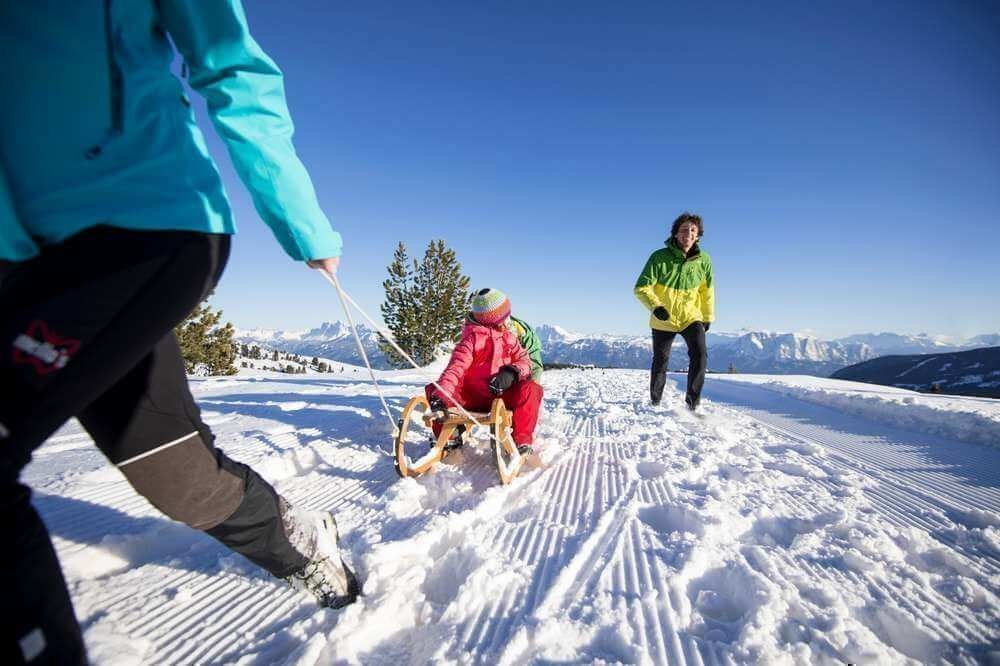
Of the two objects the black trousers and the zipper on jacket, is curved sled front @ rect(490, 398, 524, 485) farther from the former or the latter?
the black trousers

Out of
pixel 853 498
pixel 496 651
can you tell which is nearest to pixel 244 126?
pixel 496 651

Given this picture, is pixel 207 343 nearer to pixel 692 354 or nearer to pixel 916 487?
pixel 692 354

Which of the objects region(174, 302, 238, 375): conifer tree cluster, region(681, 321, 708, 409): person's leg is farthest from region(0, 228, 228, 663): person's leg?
region(174, 302, 238, 375): conifer tree cluster

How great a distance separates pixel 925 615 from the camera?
1.49 meters

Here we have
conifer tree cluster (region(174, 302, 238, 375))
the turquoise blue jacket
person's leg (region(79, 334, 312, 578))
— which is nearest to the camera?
the turquoise blue jacket

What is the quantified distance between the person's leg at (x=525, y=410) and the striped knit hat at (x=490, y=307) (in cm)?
66

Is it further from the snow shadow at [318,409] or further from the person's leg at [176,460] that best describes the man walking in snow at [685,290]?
the person's leg at [176,460]

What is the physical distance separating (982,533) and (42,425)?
3.61 metres

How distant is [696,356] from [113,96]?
16.9 feet

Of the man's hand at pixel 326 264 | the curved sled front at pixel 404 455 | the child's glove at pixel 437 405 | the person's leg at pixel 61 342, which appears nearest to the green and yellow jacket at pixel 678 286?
the child's glove at pixel 437 405

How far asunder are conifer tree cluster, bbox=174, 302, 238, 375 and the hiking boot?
20.4m

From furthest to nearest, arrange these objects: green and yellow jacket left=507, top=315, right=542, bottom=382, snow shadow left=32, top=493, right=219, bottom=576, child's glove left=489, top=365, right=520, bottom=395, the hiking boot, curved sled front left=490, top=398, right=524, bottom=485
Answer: green and yellow jacket left=507, top=315, right=542, bottom=382
child's glove left=489, top=365, right=520, bottom=395
curved sled front left=490, top=398, right=524, bottom=485
snow shadow left=32, top=493, right=219, bottom=576
the hiking boot

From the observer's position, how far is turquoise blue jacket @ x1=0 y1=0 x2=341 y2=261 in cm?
81

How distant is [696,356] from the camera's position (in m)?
4.83
